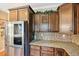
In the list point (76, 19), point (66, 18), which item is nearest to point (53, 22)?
point (66, 18)

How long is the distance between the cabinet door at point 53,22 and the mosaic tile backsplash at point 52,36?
13 cm

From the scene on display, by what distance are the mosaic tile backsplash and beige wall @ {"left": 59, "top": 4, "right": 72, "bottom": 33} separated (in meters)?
0.29

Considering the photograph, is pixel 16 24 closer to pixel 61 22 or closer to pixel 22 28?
pixel 22 28

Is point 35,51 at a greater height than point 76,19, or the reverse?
point 76,19

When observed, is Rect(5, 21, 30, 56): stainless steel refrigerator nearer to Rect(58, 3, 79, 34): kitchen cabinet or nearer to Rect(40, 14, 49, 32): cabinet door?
Rect(40, 14, 49, 32): cabinet door

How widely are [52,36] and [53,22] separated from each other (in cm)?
33

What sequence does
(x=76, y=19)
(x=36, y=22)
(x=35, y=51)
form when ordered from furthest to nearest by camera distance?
1. (x=36, y=22)
2. (x=35, y=51)
3. (x=76, y=19)

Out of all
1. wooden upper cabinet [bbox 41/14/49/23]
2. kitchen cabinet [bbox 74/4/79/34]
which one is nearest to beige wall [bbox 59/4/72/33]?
kitchen cabinet [bbox 74/4/79/34]

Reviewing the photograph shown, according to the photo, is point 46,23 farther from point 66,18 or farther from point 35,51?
point 35,51

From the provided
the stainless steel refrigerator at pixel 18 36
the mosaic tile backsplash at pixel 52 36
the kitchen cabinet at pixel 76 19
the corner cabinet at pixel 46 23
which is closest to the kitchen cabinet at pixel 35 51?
the stainless steel refrigerator at pixel 18 36

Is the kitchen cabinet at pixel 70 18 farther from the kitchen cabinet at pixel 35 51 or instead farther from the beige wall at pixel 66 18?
the kitchen cabinet at pixel 35 51

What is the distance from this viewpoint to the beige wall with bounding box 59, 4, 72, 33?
7.58 ft

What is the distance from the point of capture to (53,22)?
3025mm

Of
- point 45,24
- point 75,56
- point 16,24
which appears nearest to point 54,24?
point 45,24
